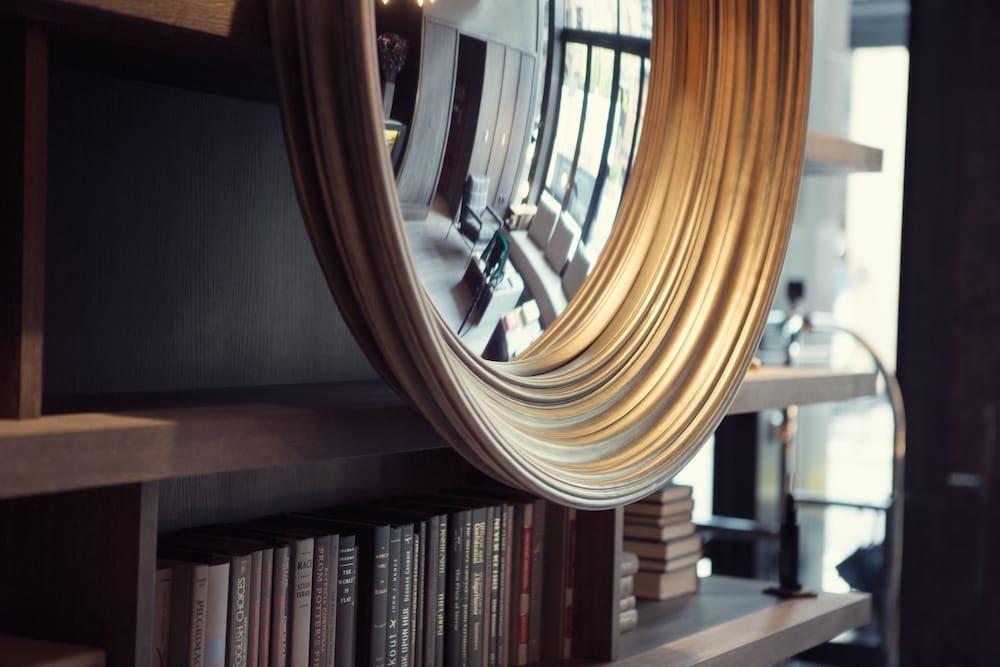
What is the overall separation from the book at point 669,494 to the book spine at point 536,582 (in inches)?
19.3

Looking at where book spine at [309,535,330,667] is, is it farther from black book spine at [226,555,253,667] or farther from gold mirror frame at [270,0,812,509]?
gold mirror frame at [270,0,812,509]

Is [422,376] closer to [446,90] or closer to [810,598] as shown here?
[446,90]

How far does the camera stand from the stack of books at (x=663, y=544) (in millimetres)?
1976

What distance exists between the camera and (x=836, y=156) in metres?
1.98

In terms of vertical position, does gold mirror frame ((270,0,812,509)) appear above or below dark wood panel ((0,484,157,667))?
above

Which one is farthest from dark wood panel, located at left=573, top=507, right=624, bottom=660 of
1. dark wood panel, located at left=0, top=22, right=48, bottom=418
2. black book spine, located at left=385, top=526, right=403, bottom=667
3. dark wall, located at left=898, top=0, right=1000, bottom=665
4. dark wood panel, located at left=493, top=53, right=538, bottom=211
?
dark wall, located at left=898, top=0, right=1000, bottom=665

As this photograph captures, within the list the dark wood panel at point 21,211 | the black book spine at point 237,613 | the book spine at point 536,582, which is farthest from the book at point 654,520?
the dark wood panel at point 21,211

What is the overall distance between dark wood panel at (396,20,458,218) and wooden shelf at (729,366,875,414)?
24.1 inches

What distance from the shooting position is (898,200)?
3.26m

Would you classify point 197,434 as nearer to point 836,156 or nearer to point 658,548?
point 658,548

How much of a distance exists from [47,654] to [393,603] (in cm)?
41

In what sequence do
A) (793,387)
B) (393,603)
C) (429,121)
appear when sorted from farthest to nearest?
1. (793,387)
2. (393,603)
3. (429,121)

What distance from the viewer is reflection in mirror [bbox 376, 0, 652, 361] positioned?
1.18 m

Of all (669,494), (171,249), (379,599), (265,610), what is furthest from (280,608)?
(669,494)
